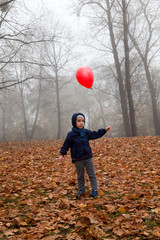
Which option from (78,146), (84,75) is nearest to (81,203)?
(78,146)

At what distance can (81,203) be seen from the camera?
404 cm

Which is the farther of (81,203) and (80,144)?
(80,144)

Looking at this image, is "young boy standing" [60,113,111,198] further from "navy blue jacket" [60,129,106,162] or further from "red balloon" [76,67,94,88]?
"red balloon" [76,67,94,88]

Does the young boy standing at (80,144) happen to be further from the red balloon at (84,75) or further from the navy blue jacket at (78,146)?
the red balloon at (84,75)

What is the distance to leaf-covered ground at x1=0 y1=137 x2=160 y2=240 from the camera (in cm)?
301

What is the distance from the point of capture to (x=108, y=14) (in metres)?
15.1

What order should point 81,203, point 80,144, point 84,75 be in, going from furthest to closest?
point 84,75
point 80,144
point 81,203

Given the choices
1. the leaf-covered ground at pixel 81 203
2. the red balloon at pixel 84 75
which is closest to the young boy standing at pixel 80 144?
the leaf-covered ground at pixel 81 203

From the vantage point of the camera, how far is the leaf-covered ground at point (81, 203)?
301cm

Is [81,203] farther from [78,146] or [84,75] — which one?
[84,75]

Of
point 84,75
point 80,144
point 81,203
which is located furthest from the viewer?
point 84,75

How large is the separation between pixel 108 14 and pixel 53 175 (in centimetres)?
1247

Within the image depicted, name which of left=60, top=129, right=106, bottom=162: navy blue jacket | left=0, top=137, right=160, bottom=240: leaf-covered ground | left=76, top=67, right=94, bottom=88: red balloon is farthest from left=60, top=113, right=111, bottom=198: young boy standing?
left=76, top=67, right=94, bottom=88: red balloon

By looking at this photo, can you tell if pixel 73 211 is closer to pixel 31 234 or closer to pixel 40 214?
pixel 40 214
